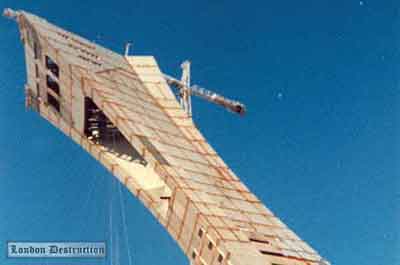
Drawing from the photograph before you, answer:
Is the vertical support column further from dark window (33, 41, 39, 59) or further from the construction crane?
dark window (33, 41, 39, 59)

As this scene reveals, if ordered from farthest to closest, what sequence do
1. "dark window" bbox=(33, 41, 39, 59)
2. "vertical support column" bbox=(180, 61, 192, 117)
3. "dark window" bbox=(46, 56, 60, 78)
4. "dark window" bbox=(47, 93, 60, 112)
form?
"vertical support column" bbox=(180, 61, 192, 117)
"dark window" bbox=(47, 93, 60, 112)
"dark window" bbox=(33, 41, 39, 59)
"dark window" bbox=(46, 56, 60, 78)

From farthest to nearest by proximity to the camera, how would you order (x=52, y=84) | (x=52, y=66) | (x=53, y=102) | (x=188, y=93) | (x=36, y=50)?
(x=188, y=93) < (x=53, y=102) < (x=52, y=84) < (x=52, y=66) < (x=36, y=50)

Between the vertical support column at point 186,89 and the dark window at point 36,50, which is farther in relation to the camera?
the vertical support column at point 186,89

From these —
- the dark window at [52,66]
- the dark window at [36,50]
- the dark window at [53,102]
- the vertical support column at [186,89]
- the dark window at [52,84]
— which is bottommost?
the dark window at [53,102]

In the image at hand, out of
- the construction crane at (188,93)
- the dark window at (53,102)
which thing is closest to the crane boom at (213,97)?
the construction crane at (188,93)

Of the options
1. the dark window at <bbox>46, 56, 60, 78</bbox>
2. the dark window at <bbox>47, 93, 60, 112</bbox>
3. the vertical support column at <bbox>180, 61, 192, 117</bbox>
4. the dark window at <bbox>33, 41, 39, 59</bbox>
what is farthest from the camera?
the vertical support column at <bbox>180, 61, 192, 117</bbox>

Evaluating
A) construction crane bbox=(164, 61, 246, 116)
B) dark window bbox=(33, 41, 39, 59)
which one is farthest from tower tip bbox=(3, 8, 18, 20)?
construction crane bbox=(164, 61, 246, 116)

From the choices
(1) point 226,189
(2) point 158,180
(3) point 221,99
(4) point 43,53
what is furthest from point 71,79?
(3) point 221,99

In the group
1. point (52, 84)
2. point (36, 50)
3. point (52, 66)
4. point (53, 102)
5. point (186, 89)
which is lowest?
point (53, 102)

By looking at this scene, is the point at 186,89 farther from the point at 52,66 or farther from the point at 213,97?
the point at 52,66

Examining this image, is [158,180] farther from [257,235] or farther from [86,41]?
[86,41]

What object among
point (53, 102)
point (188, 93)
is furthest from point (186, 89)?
point (53, 102)

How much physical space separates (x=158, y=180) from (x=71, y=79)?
8.66 m

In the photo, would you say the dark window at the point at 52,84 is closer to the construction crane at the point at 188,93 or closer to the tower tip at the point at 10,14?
the tower tip at the point at 10,14
